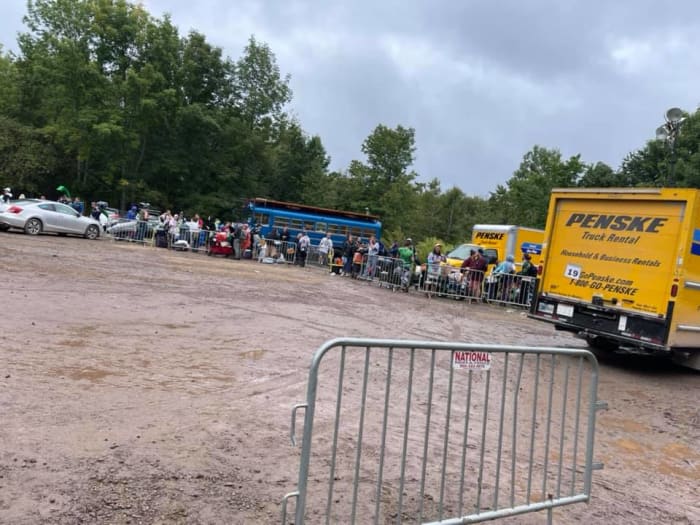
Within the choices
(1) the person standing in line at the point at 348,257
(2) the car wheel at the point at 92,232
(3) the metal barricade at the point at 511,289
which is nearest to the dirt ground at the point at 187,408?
(3) the metal barricade at the point at 511,289

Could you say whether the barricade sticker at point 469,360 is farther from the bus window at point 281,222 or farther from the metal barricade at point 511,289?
the bus window at point 281,222

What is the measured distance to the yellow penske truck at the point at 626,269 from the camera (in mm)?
9758

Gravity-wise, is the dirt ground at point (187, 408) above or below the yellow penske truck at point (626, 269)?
below

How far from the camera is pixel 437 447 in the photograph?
203 inches

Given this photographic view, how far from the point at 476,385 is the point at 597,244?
5.68 metres

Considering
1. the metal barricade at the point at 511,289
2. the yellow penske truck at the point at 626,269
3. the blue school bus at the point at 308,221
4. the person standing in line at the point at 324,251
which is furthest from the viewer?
the blue school bus at the point at 308,221

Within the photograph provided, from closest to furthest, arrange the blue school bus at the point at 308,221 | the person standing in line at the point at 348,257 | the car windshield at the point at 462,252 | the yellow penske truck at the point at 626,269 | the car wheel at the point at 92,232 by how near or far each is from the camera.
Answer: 1. the yellow penske truck at the point at 626,269
2. the car windshield at the point at 462,252
3. the person standing in line at the point at 348,257
4. the car wheel at the point at 92,232
5. the blue school bus at the point at 308,221

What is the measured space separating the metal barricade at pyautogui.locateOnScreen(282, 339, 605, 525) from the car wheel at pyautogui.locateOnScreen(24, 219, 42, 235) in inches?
816

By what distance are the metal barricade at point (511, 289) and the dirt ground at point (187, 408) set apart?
21.4 ft

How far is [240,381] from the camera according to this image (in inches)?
257

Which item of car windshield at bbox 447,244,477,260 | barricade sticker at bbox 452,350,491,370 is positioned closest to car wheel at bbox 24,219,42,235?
car windshield at bbox 447,244,477,260

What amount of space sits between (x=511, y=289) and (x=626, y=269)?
902cm

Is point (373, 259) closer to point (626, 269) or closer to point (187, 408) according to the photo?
point (626, 269)

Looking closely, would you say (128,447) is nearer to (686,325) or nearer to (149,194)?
(686,325)
